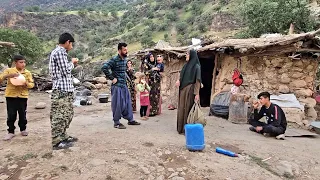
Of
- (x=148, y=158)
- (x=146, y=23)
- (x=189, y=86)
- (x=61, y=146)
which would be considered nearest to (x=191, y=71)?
(x=189, y=86)

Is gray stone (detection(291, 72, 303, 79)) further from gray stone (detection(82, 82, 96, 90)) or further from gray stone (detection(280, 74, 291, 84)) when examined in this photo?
gray stone (detection(82, 82, 96, 90))

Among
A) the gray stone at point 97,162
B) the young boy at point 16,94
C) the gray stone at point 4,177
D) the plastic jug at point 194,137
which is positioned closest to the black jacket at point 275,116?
the plastic jug at point 194,137

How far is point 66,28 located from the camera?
52.4m

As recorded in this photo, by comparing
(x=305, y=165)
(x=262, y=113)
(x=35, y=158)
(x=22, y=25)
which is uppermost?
(x=22, y=25)

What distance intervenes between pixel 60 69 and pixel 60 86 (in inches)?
9.3

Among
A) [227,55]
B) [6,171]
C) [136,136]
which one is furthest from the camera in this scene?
[227,55]

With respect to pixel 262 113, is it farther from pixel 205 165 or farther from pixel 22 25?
pixel 22 25

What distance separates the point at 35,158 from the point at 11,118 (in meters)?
1.22

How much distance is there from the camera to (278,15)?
12.8 m

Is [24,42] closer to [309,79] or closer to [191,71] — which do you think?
[191,71]

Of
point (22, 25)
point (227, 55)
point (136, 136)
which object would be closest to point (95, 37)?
point (22, 25)

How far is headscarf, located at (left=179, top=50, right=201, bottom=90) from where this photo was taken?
5098 mm

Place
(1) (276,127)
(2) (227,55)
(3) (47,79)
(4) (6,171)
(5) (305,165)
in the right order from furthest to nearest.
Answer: (3) (47,79) < (2) (227,55) < (1) (276,127) < (5) (305,165) < (4) (6,171)

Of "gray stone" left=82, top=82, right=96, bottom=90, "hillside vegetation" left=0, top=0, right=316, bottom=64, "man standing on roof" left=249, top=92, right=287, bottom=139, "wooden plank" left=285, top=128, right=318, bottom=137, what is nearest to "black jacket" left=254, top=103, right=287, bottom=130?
"man standing on roof" left=249, top=92, right=287, bottom=139
